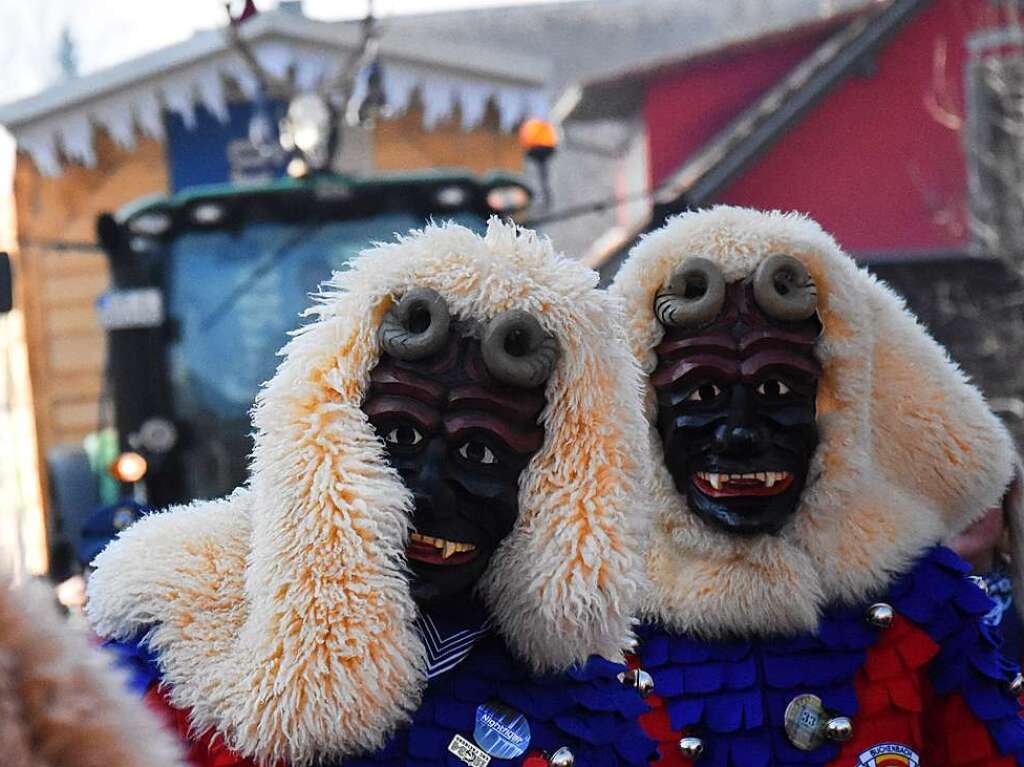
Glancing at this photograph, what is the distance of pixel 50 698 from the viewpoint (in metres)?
0.78

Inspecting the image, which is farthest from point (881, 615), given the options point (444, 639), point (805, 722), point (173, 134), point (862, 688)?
point (173, 134)

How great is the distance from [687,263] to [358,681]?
3.75 feet

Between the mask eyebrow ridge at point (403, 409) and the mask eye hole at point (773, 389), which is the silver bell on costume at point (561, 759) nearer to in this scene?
the mask eyebrow ridge at point (403, 409)

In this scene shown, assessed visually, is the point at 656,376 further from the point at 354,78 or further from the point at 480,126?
the point at 480,126

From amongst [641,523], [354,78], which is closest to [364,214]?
[354,78]

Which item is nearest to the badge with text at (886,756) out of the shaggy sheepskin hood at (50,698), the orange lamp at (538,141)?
the shaggy sheepskin hood at (50,698)

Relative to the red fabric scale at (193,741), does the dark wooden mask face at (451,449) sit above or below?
above

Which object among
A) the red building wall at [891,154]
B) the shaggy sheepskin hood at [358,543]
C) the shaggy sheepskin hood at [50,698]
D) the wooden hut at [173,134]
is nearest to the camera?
the shaggy sheepskin hood at [50,698]

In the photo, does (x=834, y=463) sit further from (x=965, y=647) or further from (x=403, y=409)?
(x=403, y=409)

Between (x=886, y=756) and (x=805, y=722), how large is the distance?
15 cm

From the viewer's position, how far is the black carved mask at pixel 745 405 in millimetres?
2309

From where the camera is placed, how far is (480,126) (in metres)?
8.29

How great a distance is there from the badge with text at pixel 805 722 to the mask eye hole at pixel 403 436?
998 mm

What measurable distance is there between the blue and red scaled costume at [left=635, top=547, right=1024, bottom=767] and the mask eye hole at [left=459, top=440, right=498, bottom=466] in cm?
80
